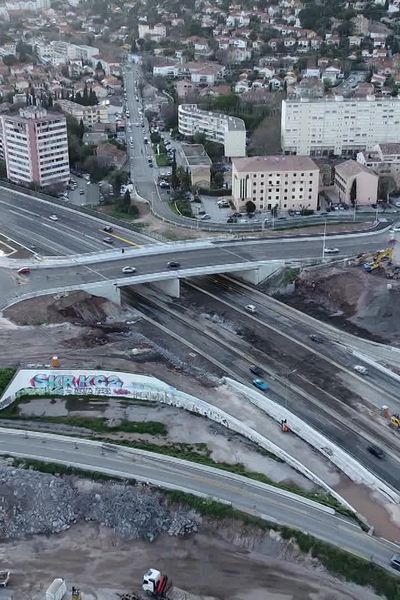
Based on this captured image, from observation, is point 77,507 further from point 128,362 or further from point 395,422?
point 395,422

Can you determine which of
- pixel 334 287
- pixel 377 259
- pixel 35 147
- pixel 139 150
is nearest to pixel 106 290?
pixel 334 287

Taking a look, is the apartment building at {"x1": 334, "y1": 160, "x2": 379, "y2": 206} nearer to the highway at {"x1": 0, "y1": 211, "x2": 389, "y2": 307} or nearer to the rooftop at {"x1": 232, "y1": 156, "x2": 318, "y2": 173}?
the rooftop at {"x1": 232, "y1": 156, "x2": 318, "y2": 173}

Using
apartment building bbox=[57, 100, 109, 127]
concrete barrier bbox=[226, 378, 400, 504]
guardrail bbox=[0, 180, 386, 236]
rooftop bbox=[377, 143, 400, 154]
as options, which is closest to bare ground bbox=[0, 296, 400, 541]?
concrete barrier bbox=[226, 378, 400, 504]

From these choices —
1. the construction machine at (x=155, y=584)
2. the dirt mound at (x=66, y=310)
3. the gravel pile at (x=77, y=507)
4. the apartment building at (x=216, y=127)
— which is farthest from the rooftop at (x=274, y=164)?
the construction machine at (x=155, y=584)

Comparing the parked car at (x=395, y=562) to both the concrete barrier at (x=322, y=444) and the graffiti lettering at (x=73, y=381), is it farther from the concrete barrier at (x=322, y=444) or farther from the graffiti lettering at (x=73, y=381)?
the graffiti lettering at (x=73, y=381)

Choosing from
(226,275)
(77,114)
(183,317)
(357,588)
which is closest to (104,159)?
(77,114)
